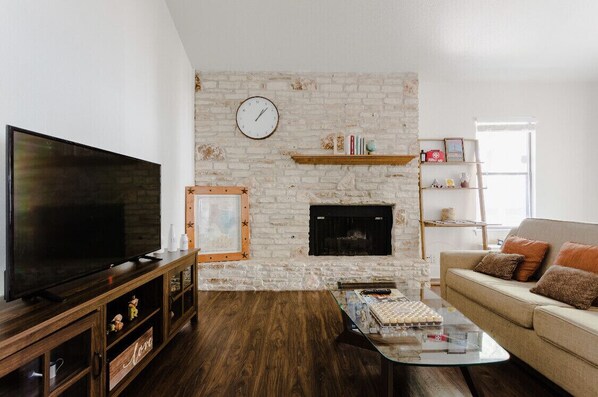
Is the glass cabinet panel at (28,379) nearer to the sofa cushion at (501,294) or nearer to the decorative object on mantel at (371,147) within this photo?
the sofa cushion at (501,294)

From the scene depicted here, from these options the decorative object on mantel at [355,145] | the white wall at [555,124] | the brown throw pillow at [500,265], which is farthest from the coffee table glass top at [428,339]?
the white wall at [555,124]

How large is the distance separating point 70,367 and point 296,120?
3.31 m

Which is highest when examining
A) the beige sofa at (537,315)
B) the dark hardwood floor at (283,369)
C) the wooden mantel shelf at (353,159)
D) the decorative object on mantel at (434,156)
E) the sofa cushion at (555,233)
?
the decorative object on mantel at (434,156)

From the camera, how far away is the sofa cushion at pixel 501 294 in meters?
1.91

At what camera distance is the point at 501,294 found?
212 centimetres

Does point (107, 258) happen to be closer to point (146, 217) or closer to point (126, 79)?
point (146, 217)

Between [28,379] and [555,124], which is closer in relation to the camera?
[28,379]

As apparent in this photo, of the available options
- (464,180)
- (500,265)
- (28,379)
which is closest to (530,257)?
(500,265)

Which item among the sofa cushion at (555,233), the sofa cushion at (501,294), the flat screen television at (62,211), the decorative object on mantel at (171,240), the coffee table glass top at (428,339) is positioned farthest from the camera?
the decorative object on mantel at (171,240)

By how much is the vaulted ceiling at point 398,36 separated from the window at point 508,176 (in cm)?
85

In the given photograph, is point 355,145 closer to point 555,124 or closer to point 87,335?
point 555,124

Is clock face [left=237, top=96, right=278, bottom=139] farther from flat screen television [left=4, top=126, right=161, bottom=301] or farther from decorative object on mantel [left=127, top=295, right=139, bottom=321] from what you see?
decorative object on mantel [left=127, top=295, right=139, bottom=321]

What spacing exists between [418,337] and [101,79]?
249cm

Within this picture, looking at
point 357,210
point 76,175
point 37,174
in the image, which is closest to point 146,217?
point 76,175
